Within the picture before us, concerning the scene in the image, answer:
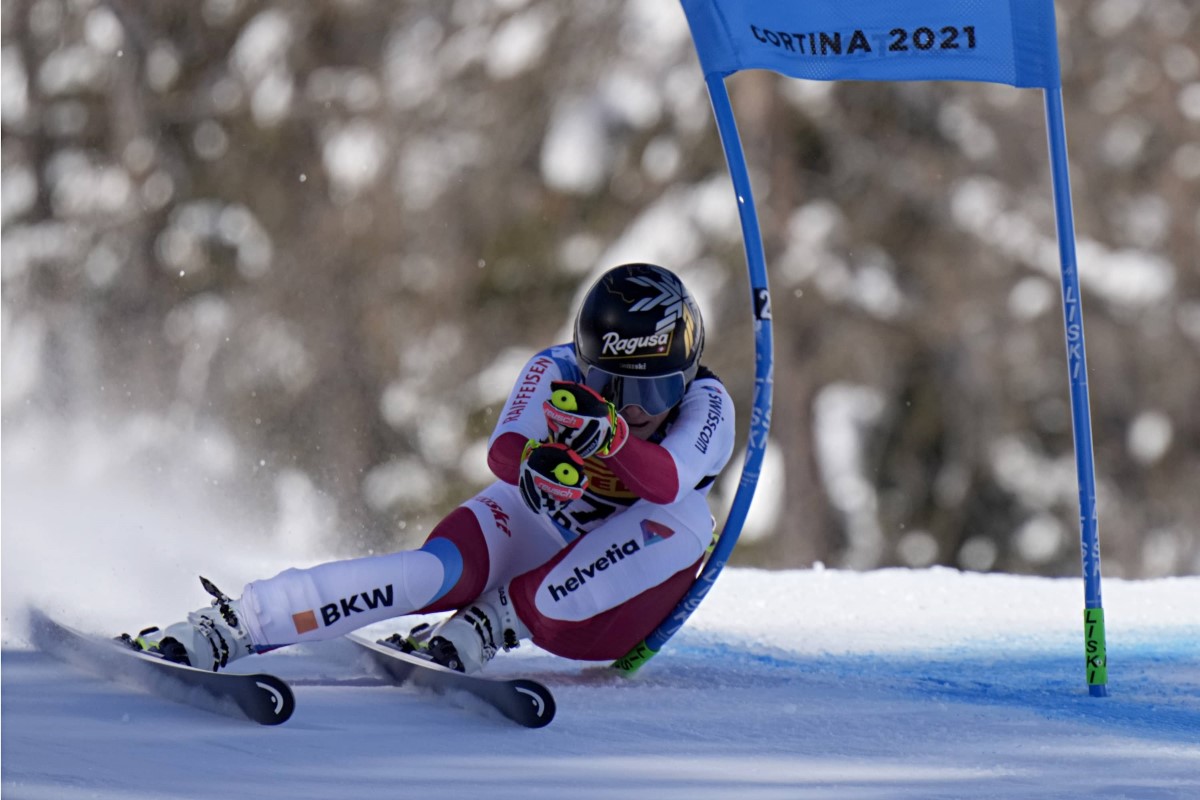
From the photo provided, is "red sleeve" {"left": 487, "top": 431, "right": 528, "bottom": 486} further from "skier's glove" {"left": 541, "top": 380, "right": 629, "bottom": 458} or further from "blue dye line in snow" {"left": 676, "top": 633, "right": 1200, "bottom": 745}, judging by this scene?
"blue dye line in snow" {"left": 676, "top": 633, "right": 1200, "bottom": 745}

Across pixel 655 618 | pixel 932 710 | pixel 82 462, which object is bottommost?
pixel 932 710

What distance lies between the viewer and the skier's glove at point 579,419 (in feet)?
9.64

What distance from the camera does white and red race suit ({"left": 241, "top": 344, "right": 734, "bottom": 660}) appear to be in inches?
122

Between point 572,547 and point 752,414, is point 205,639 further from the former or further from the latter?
point 752,414

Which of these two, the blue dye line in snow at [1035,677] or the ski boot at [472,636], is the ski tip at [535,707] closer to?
the ski boot at [472,636]

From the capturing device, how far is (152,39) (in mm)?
9867

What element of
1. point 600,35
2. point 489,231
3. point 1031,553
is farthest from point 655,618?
point 600,35

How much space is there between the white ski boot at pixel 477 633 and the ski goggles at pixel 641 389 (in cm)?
58

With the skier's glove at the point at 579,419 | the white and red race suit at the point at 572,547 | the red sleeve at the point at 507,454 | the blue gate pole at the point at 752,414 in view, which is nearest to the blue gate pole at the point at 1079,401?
the blue gate pole at the point at 752,414

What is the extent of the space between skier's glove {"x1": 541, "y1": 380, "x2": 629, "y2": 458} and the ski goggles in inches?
15.1

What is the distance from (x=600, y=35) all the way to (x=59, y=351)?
4.33m

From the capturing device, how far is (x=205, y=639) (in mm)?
2980

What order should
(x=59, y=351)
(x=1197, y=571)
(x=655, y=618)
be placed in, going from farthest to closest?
(x=59, y=351), (x=1197, y=571), (x=655, y=618)

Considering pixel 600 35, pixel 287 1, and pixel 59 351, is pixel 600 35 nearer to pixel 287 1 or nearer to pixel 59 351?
pixel 287 1
